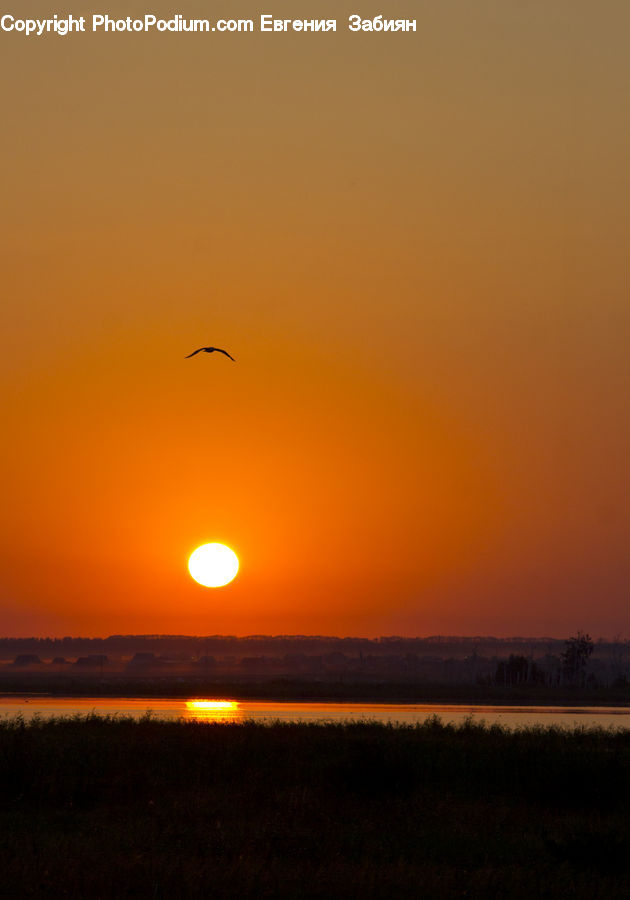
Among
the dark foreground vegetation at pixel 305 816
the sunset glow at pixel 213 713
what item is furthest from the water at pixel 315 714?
the dark foreground vegetation at pixel 305 816

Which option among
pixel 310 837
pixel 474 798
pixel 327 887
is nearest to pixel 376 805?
pixel 474 798

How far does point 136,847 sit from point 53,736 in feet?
70.2

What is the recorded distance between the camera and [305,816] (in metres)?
28.2

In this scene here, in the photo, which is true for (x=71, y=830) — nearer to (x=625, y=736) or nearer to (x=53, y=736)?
(x=53, y=736)

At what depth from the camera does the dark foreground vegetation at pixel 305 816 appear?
20125 mm

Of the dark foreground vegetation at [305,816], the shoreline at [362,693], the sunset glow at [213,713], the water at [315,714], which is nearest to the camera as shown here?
the dark foreground vegetation at [305,816]

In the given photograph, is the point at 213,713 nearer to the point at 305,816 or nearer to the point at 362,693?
the point at 305,816

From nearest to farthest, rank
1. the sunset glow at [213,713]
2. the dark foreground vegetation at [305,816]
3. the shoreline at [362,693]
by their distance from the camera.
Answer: the dark foreground vegetation at [305,816] → the sunset glow at [213,713] → the shoreline at [362,693]

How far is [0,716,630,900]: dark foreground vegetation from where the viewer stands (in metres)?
20.1

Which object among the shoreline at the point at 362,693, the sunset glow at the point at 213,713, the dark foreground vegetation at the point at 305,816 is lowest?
the shoreline at the point at 362,693

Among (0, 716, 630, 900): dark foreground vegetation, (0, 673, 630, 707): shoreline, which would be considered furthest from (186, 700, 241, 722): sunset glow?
(0, 673, 630, 707): shoreline

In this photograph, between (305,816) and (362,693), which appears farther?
(362,693)

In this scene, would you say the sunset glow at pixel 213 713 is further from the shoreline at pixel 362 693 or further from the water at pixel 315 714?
the shoreline at pixel 362 693

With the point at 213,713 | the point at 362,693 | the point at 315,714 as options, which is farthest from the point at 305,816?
A: the point at 362,693
